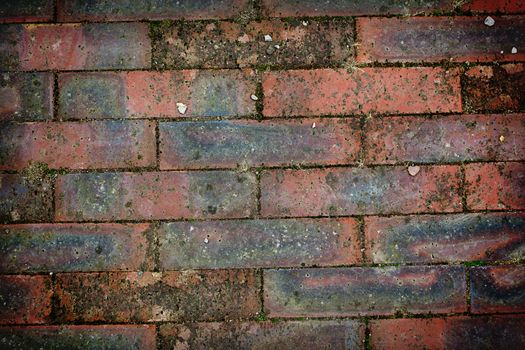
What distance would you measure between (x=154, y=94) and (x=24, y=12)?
94cm

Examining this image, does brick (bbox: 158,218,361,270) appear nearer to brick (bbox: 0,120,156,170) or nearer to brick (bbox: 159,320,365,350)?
brick (bbox: 159,320,365,350)

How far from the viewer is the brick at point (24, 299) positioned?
9.78 feet

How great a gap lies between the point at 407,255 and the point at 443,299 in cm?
34

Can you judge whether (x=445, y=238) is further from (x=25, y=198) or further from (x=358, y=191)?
(x=25, y=198)

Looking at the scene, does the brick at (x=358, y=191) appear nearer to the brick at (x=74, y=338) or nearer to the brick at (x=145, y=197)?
the brick at (x=145, y=197)

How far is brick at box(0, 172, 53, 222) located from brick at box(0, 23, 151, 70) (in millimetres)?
676

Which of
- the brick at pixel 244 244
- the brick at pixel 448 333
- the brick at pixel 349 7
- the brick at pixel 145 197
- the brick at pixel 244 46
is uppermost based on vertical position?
the brick at pixel 349 7

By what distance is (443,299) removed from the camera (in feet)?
9.86

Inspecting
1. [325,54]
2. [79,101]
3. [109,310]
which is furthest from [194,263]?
[325,54]

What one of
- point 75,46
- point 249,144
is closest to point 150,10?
point 75,46

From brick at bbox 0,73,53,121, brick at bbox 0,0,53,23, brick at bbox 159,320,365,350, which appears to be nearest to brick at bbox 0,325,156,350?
brick at bbox 159,320,365,350

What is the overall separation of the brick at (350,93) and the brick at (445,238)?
668 mm

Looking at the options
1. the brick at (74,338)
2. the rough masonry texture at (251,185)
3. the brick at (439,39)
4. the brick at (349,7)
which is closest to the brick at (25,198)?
the rough masonry texture at (251,185)

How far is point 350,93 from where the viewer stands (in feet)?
9.91
